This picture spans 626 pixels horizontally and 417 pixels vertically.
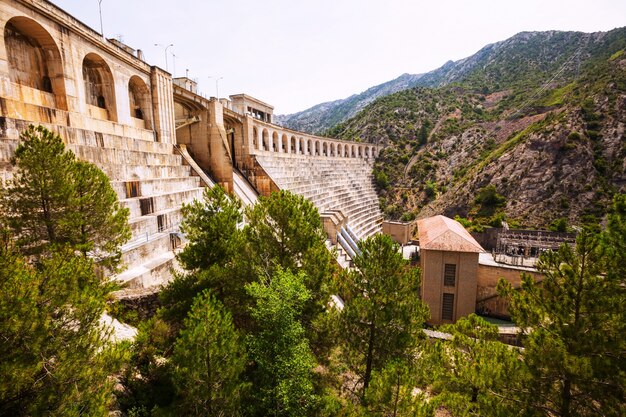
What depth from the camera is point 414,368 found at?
841 cm

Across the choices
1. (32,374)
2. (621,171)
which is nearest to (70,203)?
(32,374)

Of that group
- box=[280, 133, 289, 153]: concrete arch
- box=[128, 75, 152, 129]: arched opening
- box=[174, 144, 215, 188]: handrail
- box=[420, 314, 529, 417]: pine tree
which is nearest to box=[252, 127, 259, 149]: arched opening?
box=[280, 133, 289, 153]: concrete arch

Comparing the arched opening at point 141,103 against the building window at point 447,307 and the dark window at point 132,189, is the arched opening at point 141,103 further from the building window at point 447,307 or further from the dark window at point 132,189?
the building window at point 447,307

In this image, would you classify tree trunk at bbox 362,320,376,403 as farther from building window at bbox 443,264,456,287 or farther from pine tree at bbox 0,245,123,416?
building window at bbox 443,264,456,287

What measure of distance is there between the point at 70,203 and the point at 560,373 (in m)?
12.3

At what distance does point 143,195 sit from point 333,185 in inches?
1060

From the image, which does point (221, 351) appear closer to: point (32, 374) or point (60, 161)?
point (32, 374)

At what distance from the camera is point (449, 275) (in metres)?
20.5

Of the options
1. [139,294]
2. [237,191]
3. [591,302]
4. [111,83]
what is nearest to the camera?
[591,302]

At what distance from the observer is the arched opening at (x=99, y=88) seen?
51.9ft

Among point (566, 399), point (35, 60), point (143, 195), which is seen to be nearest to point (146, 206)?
point (143, 195)

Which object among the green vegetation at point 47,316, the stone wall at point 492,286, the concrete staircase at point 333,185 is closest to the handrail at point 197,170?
the concrete staircase at point 333,185

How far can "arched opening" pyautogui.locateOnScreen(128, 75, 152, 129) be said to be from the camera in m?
19.0

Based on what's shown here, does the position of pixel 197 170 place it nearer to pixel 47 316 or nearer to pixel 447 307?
pixel 47 316
